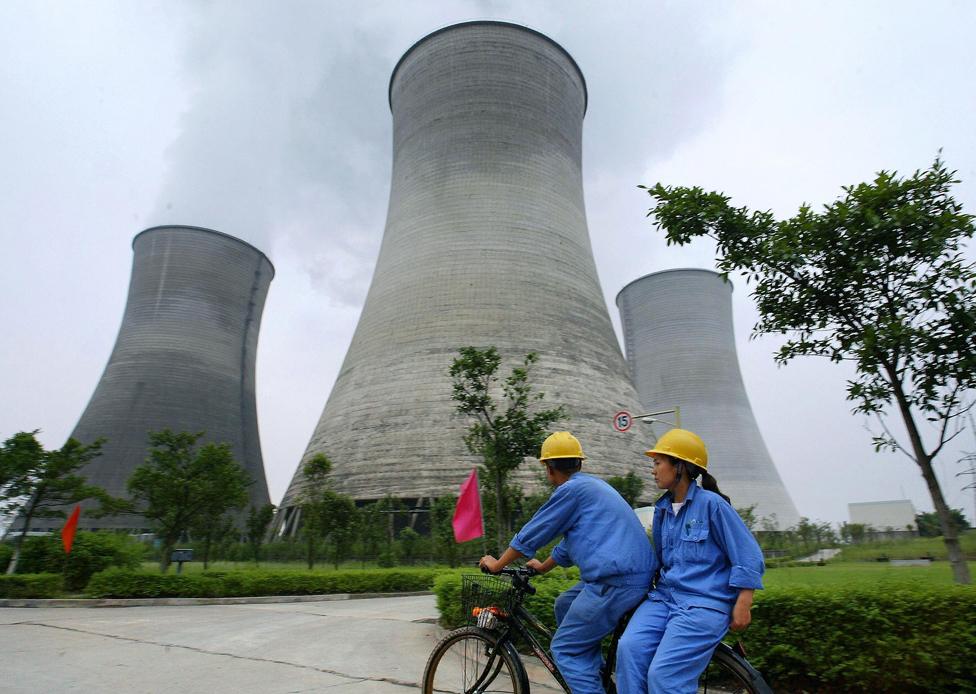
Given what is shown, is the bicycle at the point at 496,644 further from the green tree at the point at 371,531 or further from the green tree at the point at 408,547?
the green tree at the point at 371,531

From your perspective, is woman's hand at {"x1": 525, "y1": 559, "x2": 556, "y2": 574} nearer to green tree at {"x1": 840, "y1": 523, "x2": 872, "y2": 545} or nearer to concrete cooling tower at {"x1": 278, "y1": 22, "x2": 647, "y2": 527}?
concrete cooling tower at {"x1": 278, "y1": 22, "x2": 647, "y2": 527}

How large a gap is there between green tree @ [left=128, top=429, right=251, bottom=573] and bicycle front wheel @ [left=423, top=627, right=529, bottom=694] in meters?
11.9

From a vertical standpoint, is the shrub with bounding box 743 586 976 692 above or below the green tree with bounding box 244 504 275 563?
below

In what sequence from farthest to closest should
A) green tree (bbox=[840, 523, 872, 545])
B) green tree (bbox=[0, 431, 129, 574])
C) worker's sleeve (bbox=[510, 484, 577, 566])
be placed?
green tree (bbox=[840, 523, 872, 545])
green tree (bbox=[0, 431, 129, 574])
worker's sleeve (bbox=[510, 484, 577, 566])

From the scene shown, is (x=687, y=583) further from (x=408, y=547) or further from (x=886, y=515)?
(x=886, y=515)

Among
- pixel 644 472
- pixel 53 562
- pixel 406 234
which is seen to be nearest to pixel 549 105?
pixel 406 234

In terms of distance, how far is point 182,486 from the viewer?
13.0 metres

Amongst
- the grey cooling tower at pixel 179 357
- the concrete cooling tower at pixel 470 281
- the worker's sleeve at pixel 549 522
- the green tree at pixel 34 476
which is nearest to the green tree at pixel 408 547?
the concrete cooling tower at pixel 470 281

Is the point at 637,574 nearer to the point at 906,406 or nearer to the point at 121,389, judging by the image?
the point at 906,406

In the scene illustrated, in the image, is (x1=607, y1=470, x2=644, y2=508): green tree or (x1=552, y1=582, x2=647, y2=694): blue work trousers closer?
(x1=552, y1=582, x2=647, y2=694): blue work trousers

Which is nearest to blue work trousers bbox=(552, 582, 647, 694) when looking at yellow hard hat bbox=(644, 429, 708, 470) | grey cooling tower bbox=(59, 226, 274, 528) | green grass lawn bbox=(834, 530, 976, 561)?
yellow hard hat bbox=(644, 429, 708, 470)

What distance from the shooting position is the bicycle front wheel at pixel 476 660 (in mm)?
2293

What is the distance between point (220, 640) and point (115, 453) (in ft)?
78.1

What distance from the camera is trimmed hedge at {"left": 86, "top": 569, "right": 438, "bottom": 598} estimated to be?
8.46m
